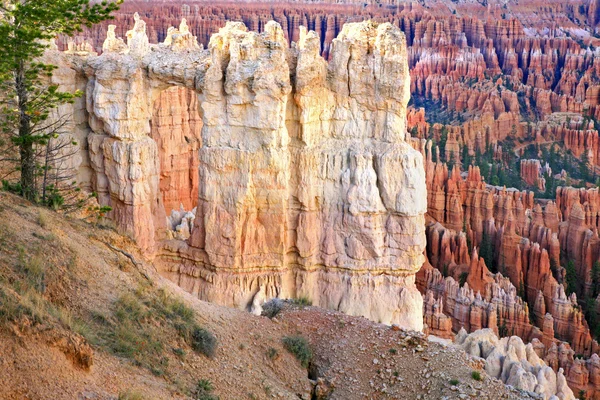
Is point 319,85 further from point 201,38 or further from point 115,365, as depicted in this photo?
point 201,38

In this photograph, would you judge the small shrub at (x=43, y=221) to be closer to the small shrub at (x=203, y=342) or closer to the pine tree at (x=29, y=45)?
the pine tree at (x=29, y=45)

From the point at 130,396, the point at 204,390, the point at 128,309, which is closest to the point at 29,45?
the point at 128,309

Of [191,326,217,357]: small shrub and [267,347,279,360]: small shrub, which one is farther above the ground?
[191,326,217,357]: small shrub

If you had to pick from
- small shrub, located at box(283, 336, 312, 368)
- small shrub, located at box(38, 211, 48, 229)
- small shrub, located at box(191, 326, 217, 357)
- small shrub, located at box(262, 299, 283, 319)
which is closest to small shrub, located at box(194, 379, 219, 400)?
small shrub, located at box(191, 326, 217, 357)

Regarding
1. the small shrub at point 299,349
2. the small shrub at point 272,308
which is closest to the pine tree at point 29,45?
the small shrub at point 272,308

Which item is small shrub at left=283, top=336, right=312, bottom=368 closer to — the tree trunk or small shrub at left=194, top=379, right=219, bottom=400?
small shrub at left=194, top=379, right=219, bottom=400

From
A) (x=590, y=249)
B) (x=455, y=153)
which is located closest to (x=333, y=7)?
(x=455, y=153)
